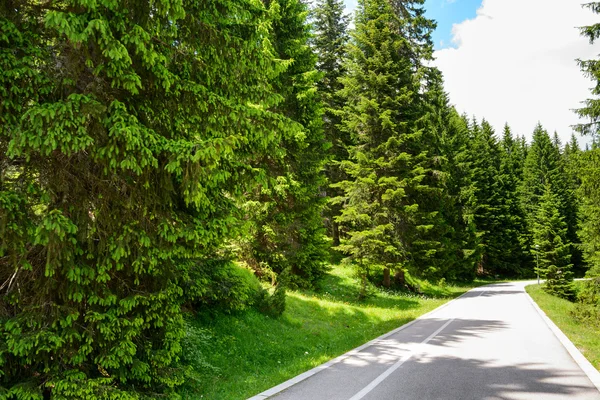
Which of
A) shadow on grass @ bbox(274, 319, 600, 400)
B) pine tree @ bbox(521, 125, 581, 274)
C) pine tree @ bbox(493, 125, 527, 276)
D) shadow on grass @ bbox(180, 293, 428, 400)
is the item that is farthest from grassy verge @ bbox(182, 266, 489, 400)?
pine tree @ bbox(521, 125, 581, 274)

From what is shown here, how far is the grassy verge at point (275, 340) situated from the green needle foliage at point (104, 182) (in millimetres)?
1776

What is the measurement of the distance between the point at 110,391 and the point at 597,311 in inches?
724

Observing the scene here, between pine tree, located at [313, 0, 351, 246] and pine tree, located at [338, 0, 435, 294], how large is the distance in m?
3.17

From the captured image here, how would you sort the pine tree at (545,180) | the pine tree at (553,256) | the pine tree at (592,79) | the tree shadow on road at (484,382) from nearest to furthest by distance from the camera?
the tree shadow on road at (484,382) → the pine tree at (592,79) → the pine tree at (553,256) → the pine tree at (545,180)

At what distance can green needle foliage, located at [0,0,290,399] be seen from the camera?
4457 millimetres

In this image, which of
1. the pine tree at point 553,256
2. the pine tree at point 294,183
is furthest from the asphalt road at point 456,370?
the pine tree at point 553,256

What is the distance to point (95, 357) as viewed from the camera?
16.6 ft

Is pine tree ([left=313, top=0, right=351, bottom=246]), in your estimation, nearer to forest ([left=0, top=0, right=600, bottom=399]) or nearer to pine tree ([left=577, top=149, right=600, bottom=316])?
pine tree ([left=577, top=149, right=600, bottom=316])

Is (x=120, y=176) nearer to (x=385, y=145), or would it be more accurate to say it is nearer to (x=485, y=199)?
(x=385, y=145)

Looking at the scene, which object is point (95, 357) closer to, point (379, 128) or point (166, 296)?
point (166, 296)

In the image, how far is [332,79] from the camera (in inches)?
1220

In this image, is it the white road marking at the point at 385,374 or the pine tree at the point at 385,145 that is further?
the pine tree at the point at 385,145

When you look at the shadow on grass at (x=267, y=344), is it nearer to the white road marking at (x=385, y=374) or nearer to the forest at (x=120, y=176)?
the forest at (x=120, y=176)

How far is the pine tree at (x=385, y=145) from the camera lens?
2203 centimetres
